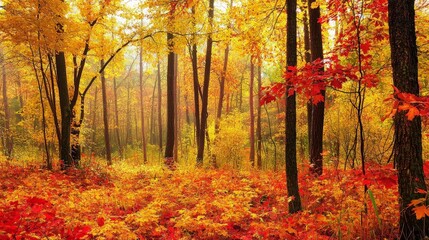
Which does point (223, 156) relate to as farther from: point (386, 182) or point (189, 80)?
point (386, 182)

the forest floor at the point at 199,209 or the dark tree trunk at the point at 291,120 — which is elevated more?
the dark tree trunk at the point at 291,120

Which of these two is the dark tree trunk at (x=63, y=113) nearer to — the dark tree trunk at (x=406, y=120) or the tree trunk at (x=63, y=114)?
the tree trunk at (x=63, y=114)

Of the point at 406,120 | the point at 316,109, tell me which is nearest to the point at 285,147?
the point at 406,120

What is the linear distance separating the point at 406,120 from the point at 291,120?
1.87m

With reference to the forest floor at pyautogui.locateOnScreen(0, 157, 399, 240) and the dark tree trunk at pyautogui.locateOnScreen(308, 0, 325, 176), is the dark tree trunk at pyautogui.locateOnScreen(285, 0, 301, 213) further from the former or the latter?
the dark tree trunk at pyautogui.locateOnScreen(308, 0, 325, 176)

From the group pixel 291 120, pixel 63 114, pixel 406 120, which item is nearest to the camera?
pixel 406 120

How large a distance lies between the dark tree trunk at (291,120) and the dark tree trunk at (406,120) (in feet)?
5.40

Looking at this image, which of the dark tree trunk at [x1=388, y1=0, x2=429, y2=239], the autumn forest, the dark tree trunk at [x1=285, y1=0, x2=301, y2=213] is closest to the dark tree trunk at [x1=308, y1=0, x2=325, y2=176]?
the autumn forest

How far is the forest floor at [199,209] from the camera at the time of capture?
3.61 meters

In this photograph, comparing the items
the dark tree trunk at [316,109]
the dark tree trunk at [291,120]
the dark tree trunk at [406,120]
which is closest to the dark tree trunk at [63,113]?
the dark tree trunk at [316,109]

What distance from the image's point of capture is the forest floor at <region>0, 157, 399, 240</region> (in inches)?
142

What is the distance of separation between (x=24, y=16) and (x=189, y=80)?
775 inches

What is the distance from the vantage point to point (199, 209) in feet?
15.9

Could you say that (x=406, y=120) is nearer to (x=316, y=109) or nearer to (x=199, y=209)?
(x=199, y=209)
